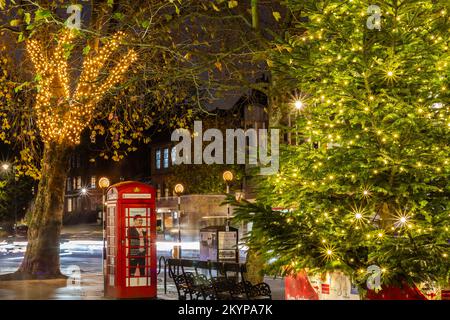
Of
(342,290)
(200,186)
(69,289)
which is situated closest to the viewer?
(342,290)

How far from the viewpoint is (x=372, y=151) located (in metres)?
10.8

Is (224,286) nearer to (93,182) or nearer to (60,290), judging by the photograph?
(60,290)

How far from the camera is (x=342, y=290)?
11484 millimetres

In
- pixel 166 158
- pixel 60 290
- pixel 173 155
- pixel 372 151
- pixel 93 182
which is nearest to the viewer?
pixel 372 151

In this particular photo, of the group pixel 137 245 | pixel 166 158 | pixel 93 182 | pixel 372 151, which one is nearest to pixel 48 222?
pixel 137 245

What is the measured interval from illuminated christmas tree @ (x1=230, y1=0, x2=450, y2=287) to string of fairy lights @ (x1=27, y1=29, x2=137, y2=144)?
10857mm

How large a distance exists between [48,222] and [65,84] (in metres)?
4.96

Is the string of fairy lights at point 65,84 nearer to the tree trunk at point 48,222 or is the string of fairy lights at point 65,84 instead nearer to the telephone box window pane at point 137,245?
the tree trunk at point 48,222

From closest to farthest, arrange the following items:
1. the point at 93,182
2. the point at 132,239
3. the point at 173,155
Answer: the point at 132,239 → the point at 173,155 → the point at 93,182

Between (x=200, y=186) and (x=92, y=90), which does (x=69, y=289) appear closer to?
(x=92, y=90)

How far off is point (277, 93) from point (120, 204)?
14.5 ft

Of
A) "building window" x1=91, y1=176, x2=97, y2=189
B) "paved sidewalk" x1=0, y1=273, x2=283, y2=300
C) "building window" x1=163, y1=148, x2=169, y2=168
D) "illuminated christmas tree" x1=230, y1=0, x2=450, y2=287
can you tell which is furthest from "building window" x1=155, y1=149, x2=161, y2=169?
"illuminated christmas tree" x1=230, y1=0, x2=450, y2=287

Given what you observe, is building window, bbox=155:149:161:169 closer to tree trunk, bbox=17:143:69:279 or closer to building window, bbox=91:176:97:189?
building window, bbox=91:176:97:189

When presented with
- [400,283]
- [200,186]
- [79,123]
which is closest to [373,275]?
[400,283]
